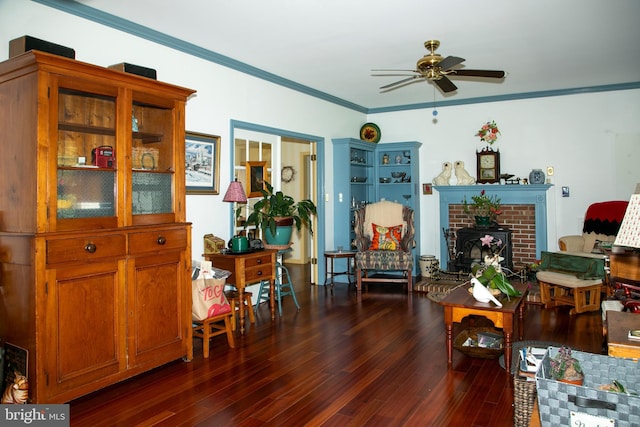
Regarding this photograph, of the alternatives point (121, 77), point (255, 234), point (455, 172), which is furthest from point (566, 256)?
point (121, 77)

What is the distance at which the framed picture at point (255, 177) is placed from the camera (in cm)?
502

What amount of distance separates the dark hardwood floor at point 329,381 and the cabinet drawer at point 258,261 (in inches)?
22.7

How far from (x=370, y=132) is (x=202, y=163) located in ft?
11.7

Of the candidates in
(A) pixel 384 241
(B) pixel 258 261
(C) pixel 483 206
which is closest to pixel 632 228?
(B) pixel 258 261

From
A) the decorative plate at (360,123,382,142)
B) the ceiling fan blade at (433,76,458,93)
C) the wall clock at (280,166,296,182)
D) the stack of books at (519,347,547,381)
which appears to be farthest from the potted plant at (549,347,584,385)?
Result: the wall clock at (280,166,296,182)

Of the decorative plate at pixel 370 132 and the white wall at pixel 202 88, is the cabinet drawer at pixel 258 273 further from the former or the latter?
the decorative plate at pixel 370 132

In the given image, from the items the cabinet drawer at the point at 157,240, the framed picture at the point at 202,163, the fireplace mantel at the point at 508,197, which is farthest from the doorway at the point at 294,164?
the fireplace mantel at the point at 508,197

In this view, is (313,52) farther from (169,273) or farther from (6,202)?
(6,202)

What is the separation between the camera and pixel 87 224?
2754 millimetres

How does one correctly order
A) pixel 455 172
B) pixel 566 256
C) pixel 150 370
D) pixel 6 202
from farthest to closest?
pixel 455 172
pixel 566 256
pixel 150 370
pixel 6 202

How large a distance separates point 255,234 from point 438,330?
85.2 inches

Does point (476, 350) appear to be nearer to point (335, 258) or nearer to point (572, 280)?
point (572, 280)

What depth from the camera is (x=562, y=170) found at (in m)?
6.21

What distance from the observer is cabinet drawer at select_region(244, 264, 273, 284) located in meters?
4.14
